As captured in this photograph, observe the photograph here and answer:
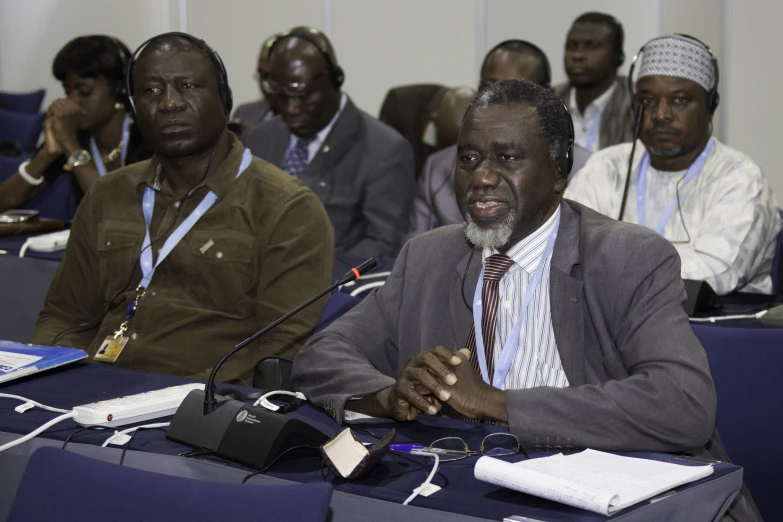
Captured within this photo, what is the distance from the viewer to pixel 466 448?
5.82ft

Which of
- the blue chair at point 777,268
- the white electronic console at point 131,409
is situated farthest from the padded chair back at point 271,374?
the blue chair at point 777,268

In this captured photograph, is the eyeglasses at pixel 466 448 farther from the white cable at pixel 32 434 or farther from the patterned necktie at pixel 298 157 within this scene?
the patterned necktie at pixel 298 157

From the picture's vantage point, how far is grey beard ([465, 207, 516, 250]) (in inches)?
85.4

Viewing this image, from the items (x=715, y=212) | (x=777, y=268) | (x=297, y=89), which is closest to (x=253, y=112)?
(x=297, y=89)

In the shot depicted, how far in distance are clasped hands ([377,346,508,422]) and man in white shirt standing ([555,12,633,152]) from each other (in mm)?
A: 3478

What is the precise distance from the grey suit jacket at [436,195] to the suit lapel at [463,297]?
213cm

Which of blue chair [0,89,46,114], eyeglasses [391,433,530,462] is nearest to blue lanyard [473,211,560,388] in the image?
eyeglasses [391,433,530,462]

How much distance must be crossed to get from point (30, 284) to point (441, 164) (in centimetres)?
187

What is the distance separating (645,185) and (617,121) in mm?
1561

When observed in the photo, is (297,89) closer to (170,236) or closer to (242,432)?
(170,236)

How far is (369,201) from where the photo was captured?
175 inches

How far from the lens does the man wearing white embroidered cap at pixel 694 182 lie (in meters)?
3.41

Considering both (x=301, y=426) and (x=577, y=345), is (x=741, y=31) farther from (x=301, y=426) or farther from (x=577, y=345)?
(x=301, y=426)

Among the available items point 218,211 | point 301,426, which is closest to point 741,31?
point 218,211
